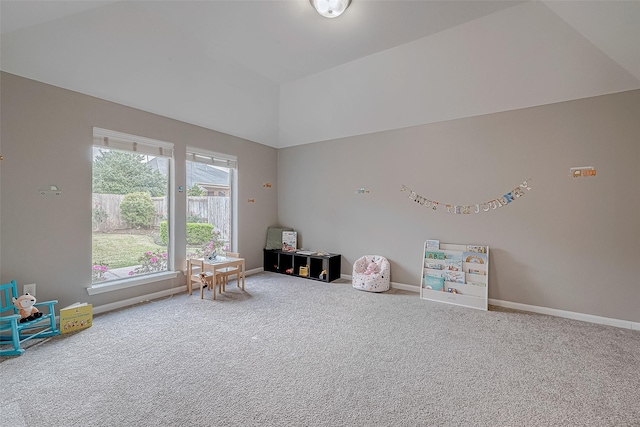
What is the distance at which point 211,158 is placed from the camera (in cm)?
422

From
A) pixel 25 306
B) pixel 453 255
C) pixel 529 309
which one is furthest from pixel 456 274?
pixel 25 306

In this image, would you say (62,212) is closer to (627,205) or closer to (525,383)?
(525,383)

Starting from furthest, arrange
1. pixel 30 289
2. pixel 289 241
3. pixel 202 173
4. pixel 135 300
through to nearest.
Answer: pixel 289 241
pixel 202 173
pixel 135 300
pixel 30 289

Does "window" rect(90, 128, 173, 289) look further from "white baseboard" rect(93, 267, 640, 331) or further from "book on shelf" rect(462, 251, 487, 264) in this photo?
"book on shelf" rect(462, 251, 487, 264)

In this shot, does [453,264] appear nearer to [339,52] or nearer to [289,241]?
[289,241]

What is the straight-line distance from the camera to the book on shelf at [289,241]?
4948mm

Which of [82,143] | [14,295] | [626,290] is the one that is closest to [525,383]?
[626,290]

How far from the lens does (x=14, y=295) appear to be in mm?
2439

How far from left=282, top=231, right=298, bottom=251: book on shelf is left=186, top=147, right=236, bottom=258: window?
A: 0.91 m

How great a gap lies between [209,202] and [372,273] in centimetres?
271

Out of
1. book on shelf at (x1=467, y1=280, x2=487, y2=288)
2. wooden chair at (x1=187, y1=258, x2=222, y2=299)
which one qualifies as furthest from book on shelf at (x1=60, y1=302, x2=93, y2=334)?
book on shelf at (x1=467, y1=280, x2=487, y2=288)

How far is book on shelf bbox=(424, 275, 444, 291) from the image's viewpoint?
3.56 meters

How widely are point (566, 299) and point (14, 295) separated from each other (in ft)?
17.7

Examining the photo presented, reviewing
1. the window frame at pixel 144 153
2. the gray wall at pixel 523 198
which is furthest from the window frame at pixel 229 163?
the gray wall at pixel 523 198
